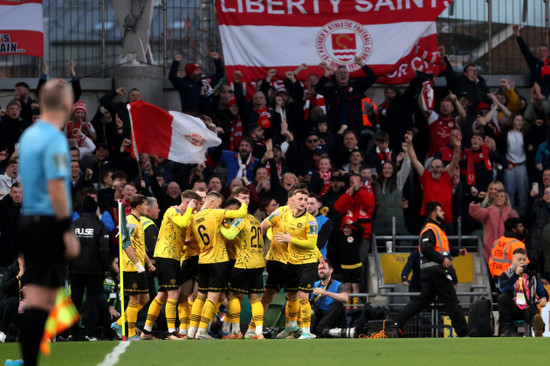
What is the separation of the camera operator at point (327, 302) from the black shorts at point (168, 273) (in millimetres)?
2152

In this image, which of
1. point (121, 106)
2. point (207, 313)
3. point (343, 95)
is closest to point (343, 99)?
point (343, 95)

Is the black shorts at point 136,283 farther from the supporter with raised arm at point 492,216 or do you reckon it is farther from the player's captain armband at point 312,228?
the supporter with raised arm at point 492,216

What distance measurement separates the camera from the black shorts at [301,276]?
608 inches

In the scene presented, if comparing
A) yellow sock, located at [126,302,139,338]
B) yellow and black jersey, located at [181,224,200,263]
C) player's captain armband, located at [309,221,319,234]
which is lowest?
yellow sock, located at [126,302,139,338]

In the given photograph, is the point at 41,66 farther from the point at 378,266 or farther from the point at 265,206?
the point at 378,266

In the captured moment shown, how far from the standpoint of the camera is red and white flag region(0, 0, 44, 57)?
67.9 ft

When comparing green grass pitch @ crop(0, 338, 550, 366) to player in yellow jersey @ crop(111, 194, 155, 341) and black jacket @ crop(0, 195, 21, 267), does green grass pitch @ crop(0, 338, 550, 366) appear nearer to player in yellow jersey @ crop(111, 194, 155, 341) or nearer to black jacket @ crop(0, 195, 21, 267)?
player in yellow jersey @ crop(111, 194, 155, 341)

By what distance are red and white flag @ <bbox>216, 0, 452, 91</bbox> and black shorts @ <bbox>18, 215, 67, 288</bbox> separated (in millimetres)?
13781

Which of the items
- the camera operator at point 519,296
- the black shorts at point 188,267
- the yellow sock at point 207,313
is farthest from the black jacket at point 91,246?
the camera operator at point 519,296

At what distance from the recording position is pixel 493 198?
1914cm

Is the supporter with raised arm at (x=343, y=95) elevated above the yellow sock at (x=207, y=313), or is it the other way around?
the supporter with raised arm at (x=343, y=95)

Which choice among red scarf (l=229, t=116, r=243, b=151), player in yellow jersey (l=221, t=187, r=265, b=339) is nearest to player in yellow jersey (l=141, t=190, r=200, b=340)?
player in yellow jersey (l=221, t=187, r=265, b=339)

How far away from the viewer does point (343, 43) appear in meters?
21.5

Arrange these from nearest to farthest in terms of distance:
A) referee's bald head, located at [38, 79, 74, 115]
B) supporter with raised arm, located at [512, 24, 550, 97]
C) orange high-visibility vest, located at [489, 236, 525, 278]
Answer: referee's bald head, located at [38, 79, 74, 115]
orange high-visibility vest, located at [489, 236, 525, 278]
supporter with raised arm, located at [512, 24, 550, 97]
